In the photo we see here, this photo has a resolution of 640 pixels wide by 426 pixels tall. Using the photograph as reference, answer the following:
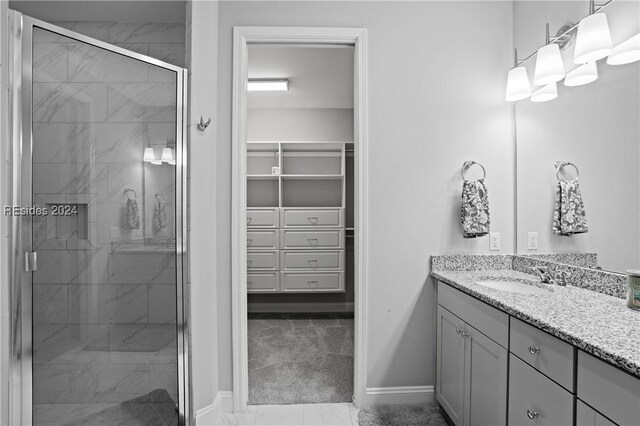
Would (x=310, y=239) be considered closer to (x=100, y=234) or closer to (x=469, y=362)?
(x=469, y=362)

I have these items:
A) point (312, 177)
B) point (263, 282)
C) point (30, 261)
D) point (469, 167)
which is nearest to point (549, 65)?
point (469, 167)

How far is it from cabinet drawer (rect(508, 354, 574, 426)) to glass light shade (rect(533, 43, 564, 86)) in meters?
1.46

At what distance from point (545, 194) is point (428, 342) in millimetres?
1150

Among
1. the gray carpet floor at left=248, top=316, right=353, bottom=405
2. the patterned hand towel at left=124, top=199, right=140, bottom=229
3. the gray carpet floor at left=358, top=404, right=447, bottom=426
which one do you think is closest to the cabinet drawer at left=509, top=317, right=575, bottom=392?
the gray carpet floor at left=358, top=404, right=447, bottom=426

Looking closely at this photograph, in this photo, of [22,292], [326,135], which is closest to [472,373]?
[22,292]

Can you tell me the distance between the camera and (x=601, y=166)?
1.63m

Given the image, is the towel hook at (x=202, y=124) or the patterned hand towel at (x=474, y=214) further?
the patterned hand towel at (x=474, y=214)

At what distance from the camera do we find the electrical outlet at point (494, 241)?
2227 millimetres

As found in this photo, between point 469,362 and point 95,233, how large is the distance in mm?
1883

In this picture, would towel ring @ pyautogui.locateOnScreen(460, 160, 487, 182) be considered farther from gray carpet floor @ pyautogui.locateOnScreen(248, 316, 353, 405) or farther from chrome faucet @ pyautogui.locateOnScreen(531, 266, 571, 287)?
gray carpet floor @ pyautogui.locateOnScreen(248, 316, 353, 405)

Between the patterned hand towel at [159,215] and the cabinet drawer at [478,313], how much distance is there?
62.4 inches

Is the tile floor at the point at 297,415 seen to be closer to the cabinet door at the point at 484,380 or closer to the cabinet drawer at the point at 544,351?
A: the cabinet door at the point at 484,380

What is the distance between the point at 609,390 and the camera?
0.94 meters

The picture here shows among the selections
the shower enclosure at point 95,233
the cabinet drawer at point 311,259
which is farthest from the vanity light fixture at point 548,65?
the cabinet drawer at point 311,259
